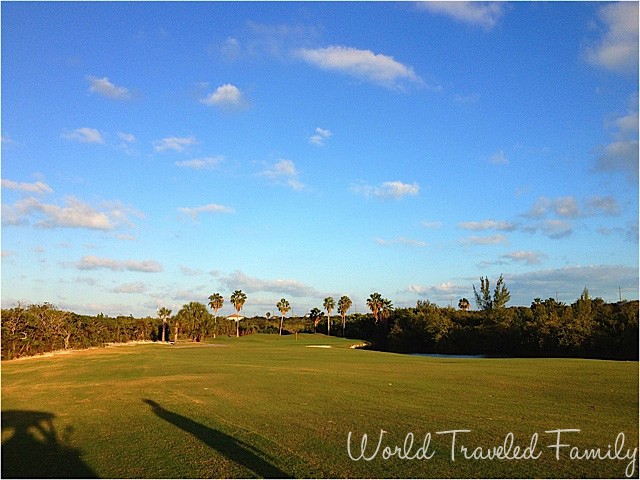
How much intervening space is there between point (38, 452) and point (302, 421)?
26.2 feet

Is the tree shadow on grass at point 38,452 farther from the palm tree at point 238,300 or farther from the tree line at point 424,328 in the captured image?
the palm tree at point 238,300

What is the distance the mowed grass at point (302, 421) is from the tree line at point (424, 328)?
31414 mm

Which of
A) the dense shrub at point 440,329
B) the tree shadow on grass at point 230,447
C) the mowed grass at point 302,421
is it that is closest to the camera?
the tree shadow on grass at point 230,447

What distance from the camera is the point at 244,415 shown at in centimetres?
1911

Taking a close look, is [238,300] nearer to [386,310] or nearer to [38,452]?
[386,310]

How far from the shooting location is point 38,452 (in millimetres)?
15023

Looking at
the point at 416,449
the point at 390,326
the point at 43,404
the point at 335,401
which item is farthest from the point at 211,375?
the point at 390,326

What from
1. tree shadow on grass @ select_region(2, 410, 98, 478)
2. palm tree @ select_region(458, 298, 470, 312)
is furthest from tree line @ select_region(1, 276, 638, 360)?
tree shadow on grass @ select_region(2, 410, 98, 478)

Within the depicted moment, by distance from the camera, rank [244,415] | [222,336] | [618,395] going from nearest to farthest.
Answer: [244,415] < [618,395] < [222,336]

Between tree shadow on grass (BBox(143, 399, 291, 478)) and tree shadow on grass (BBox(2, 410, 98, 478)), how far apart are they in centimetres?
332

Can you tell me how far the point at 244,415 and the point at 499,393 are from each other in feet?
39.3

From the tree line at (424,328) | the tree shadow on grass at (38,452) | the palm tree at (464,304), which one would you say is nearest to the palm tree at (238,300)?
the tree line at (424,328)

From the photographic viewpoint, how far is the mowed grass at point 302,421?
12.6 metres

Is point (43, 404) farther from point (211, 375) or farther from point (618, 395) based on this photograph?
point (618, 395)
